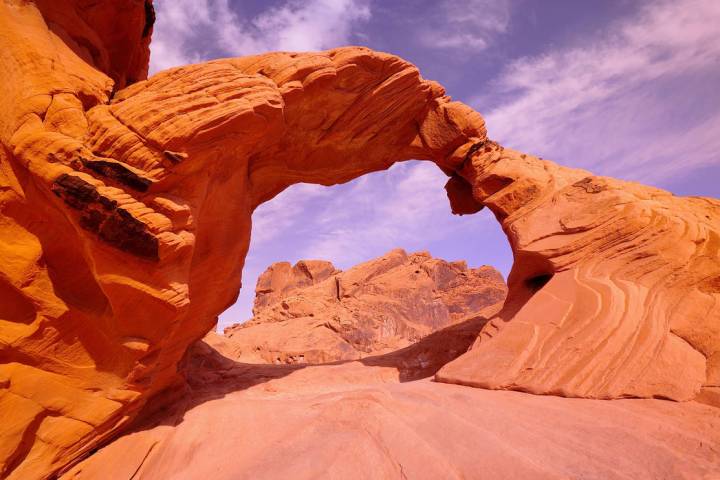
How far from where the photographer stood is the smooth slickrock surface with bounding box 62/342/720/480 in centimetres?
267

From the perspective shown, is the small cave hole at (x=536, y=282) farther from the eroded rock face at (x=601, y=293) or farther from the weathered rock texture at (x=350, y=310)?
the weathered rock texture at (x=350, y=310)

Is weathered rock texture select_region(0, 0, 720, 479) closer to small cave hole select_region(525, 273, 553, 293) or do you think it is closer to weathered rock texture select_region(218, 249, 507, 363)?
small cave hole select_region(525, 273, 553, 293)

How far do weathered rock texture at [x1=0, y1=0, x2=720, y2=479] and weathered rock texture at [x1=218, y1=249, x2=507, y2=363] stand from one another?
514cm

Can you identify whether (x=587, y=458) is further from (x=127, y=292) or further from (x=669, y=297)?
(x=127, y=292)

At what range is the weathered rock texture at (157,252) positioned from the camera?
4.30m

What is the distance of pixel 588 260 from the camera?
20.4 ft

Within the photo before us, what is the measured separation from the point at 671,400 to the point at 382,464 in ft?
9.36

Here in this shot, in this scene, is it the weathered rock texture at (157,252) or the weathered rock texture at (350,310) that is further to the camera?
the weathered rock texture at (350,310)

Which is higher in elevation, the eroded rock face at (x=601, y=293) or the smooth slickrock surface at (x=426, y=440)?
the eroded rock face at (x=601, y=293)

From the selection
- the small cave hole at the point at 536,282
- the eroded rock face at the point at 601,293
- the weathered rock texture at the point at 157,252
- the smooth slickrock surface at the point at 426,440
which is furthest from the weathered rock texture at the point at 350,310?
the smooth slickrock surface at the point at 426,440

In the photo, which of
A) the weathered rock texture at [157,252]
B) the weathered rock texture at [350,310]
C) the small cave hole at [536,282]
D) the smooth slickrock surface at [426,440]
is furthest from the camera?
the weathered rock texture at [350,310]

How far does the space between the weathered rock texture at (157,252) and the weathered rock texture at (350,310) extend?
5.14 metres

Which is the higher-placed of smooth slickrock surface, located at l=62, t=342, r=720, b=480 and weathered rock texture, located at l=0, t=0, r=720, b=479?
weathered rock texture, located at l=0, t=0, r=720, b=479

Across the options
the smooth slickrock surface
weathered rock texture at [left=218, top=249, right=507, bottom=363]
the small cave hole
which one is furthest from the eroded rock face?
weathered rock texture at [left=218, top=249, right=507, bottom=363]
